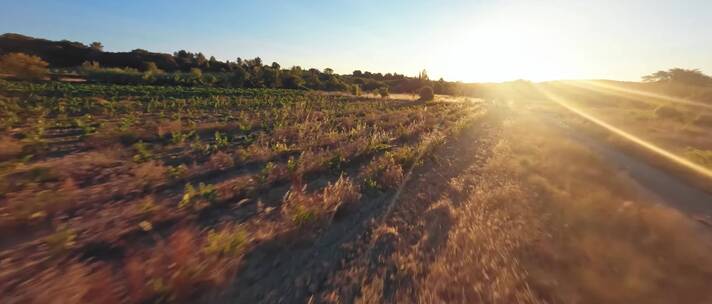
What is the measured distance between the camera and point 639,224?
306 inches

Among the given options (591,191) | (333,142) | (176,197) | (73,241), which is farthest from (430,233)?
(333,142)

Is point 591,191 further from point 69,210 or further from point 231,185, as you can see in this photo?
point 69,210

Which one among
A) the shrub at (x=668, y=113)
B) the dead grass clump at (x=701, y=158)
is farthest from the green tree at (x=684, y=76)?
the dead grass clump at (x=701, y=158)

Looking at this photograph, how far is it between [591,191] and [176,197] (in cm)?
1047

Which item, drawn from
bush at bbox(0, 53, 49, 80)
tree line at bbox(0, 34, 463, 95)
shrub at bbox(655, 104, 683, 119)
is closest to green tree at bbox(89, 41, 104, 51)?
tree line at bbox(0, 34, 463, 95)

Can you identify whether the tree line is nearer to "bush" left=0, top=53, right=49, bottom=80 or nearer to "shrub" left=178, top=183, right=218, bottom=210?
"bush" left=0, top=53, right=49, bottom=80

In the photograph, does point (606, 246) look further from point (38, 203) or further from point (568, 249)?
point (38, 203)

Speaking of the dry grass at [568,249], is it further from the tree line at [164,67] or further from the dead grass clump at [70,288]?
the tree line at [164,67]

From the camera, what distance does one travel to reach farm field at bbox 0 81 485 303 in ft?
13.2

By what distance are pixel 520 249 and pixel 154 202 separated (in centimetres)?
620

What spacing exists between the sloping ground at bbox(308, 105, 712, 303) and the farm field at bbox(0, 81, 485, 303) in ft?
3.52

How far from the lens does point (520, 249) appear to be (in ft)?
19.6

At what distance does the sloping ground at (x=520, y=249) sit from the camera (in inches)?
182

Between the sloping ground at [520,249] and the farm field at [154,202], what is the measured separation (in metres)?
1.07
